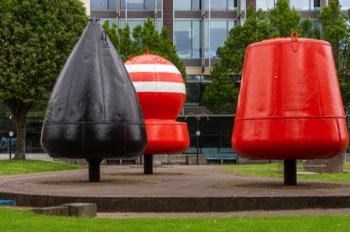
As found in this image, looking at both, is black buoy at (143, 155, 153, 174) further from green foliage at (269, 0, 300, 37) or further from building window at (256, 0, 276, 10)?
building window at (256, 0, 276, 10)

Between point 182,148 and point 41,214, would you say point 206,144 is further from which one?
point 41,214

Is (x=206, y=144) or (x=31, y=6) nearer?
(x=31, y=6)

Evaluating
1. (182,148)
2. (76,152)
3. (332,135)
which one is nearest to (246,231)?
(332,135)

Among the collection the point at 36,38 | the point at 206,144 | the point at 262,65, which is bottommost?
the point at 206,144

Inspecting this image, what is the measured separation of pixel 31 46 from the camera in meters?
39.1

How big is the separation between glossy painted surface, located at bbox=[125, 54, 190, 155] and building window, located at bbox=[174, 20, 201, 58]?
39228 mm

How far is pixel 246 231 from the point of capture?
10.9 m

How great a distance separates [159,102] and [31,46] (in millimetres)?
16608

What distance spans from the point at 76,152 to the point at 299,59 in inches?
251

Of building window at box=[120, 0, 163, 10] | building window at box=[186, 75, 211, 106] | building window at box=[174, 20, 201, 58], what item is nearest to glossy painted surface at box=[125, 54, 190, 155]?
building window at box=[186, 75, 211, 106]

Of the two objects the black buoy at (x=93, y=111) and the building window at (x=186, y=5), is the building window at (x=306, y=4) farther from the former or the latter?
the black buoy at (x=93, y=111)

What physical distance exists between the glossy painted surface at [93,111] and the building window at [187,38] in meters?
45.0

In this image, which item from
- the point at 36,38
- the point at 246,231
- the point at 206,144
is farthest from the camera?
the point at 206,144

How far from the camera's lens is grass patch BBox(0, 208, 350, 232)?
1123cm
